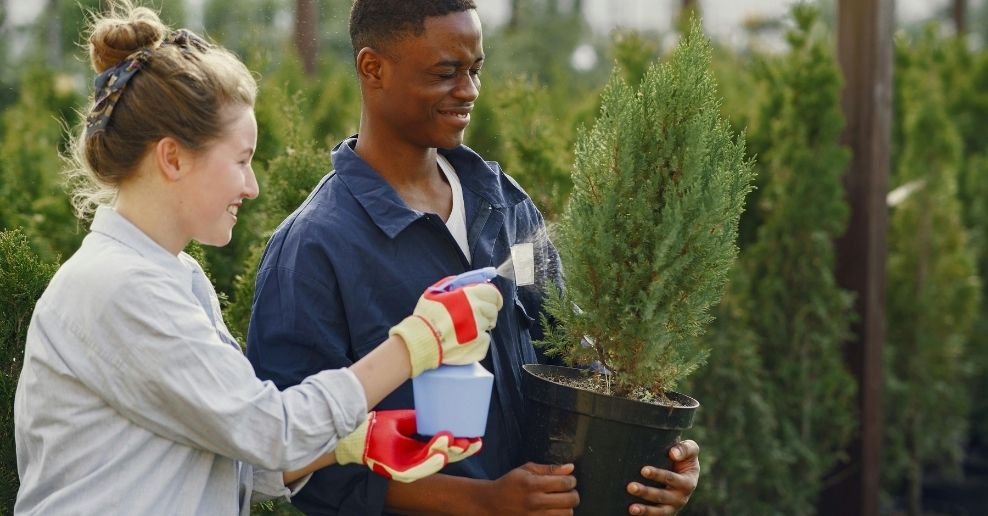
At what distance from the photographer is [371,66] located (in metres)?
2.76

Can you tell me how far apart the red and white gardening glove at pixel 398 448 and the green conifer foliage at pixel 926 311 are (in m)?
5.22

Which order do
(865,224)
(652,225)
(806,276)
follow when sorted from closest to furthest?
(652,225), (806,276), (865,224)

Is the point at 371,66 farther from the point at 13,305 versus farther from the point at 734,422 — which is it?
the point at 734,422

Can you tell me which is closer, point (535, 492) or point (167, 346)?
point (167, 346)

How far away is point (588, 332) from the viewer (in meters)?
2.62

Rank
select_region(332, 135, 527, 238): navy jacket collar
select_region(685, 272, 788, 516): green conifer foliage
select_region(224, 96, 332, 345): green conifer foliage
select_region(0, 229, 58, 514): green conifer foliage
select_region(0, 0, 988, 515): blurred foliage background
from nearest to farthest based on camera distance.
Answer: select_region(332, 135, 527, 238): navy jacket collar < select_region(0, 229, 58, 514): green conifer foliage < select_region(224, 96, 332, 345): green conifer foliage < select_region(0, 0, 988, 515): blurred foliage background < select_region(685, 272, 788, 516): green conifer foliage

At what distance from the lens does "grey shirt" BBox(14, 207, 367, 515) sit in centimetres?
205

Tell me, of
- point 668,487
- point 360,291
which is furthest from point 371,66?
point 668,487

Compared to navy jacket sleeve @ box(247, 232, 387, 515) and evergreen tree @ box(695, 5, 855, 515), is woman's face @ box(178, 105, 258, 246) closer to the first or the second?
navy jacket sleeve @ box(247, 232, 387, 515)

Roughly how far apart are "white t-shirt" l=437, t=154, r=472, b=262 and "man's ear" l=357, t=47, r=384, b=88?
0.88 ft

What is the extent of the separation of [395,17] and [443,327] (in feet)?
2.72

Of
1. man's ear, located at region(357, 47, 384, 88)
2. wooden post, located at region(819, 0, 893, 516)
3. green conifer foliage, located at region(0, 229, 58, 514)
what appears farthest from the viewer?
wooden post, located at region(819, 0, 893, 516)

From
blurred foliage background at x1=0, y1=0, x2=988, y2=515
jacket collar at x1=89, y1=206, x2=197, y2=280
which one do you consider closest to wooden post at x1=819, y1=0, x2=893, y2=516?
blurred foliage background at x1=0, y1=0, x2=988, y2=515

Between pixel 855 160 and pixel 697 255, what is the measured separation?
3.97 meters
